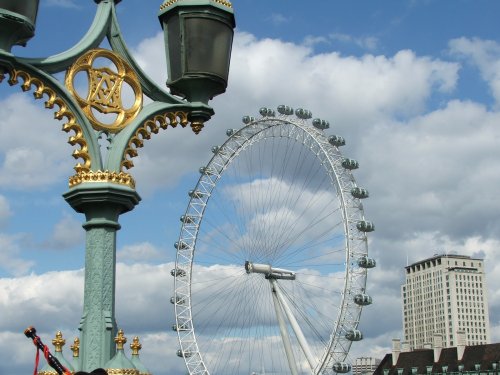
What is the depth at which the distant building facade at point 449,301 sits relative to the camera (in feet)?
501

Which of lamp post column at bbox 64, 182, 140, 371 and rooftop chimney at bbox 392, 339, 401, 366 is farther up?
rooftop chimney at bbox 392, 339, 401, 366

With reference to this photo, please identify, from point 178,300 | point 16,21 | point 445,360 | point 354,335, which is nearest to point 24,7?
point 16,21

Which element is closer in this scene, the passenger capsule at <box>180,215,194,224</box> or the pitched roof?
the passenger capsule at <box>180,215,194,224</box>

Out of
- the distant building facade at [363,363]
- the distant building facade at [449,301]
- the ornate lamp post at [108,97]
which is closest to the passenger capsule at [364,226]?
the ornate lamp post at [108,97]

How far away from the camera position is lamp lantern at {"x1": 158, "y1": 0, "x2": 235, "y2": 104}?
620 centimetres

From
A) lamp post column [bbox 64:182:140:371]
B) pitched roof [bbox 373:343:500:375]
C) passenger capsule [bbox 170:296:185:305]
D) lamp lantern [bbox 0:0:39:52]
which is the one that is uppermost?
passenger capsule [bbox 170:296:185:305]

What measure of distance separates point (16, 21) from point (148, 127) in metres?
1.22

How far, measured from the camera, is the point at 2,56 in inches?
209

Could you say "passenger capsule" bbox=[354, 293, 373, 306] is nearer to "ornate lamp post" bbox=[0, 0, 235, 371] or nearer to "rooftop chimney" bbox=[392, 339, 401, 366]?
"ornate lamp post" bbox=[0, 0, 235, 371]

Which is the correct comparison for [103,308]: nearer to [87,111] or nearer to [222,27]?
[87,111]

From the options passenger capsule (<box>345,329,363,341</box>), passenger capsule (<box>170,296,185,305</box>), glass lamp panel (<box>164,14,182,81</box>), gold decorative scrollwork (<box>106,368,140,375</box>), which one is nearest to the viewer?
gold decorative scrollwork (<box>106,368,140,375</box>)

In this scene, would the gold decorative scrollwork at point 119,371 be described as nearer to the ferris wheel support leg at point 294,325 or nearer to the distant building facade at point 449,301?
the ferris wheel support leg at point 294,325

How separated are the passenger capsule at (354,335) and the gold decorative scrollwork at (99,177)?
106ft

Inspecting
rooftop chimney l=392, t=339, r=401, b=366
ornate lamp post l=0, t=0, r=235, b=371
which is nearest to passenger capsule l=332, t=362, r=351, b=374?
ornate lamp post l=0, t=0, r=235, b=371
